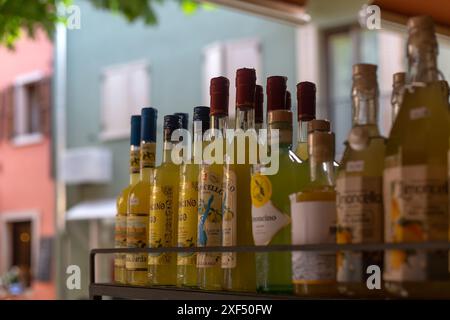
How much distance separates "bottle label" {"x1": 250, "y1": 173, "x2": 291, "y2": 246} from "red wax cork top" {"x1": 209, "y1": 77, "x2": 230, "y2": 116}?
0.13 metres

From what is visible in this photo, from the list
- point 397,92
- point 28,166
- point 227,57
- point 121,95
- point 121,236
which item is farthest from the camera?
point 28,166

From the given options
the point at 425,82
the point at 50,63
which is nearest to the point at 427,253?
the point at 425,82

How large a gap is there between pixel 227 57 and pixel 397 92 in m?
7.15

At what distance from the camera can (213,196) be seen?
98cm

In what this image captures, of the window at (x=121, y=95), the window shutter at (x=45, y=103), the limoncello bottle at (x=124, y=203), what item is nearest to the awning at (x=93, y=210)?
the window at (x=121, y=95)

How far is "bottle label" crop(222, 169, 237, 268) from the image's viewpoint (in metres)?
0.92

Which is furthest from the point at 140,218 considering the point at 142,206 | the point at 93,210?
the point at 93,210

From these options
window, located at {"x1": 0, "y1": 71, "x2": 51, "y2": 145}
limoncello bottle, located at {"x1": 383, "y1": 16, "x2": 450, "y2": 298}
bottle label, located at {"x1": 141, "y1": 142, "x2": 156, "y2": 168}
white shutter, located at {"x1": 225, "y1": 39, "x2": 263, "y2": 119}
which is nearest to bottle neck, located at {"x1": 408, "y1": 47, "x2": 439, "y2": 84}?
limoncello bottle, located at {"x1": 383, "y1": 16, "x2": 450, "y2": 298}

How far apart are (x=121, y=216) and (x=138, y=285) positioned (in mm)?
142

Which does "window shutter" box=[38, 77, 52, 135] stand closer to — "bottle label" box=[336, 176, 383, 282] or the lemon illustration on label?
the lemon illustration on label

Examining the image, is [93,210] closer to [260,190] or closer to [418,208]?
[260,190]

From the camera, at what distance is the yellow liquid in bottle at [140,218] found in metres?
1.08

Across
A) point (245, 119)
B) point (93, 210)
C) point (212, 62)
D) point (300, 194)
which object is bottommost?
point (300, 194)

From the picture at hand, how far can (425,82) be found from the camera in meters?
0.79
